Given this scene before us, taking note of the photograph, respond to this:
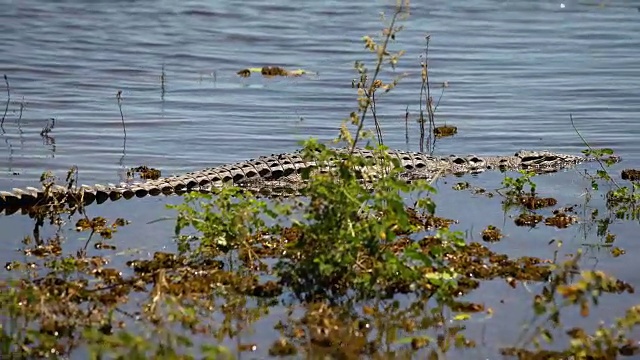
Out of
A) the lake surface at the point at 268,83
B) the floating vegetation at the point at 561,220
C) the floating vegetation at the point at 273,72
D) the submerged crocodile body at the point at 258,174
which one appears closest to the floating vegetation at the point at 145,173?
the lake surface at the point at 268,83

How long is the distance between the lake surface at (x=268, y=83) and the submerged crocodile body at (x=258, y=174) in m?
0.17

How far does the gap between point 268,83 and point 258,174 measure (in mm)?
6099

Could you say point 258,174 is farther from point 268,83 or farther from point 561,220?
point 268,83

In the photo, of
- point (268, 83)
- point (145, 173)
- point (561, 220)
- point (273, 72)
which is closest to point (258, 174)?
point (145, 173)

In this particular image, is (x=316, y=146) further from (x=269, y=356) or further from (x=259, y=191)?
(x=259, y=191)

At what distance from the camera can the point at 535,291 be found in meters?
6.53

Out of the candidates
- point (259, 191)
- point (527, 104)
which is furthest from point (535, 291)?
point (527, 104)

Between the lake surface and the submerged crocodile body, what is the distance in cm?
17

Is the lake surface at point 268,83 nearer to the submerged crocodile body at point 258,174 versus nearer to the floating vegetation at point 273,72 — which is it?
the submerged crocodile body at point 258,174

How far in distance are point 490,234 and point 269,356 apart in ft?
8.57

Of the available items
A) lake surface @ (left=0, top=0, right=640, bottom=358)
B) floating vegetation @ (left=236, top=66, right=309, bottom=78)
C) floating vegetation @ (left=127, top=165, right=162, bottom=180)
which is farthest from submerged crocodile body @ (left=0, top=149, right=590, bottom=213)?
floating vegetation @ (left=236, top=66, right=309, bottom=78)

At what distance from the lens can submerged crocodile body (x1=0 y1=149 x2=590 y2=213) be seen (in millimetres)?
8227

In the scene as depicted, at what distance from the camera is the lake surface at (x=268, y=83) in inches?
430

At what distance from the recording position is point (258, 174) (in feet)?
31.9
